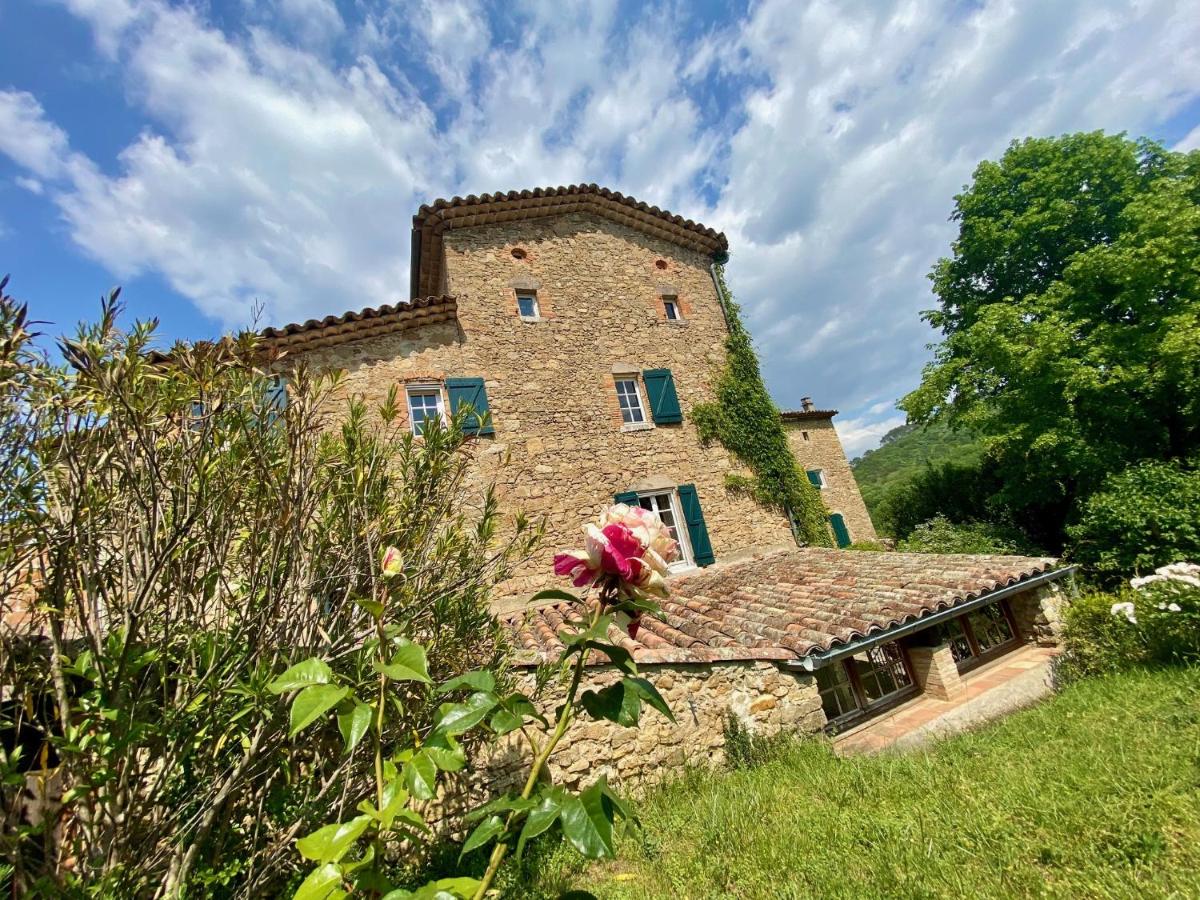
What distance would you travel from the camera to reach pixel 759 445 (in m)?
11.1

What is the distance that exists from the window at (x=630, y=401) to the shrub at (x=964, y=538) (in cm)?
1027

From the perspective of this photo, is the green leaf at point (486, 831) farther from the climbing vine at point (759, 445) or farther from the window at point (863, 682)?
the climbing vine at point (759, 445)

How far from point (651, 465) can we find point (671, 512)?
1050 millimetres

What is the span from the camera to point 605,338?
1055 cm

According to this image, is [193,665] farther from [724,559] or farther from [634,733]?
[724,559]

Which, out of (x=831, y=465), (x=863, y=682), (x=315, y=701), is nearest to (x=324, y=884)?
(x=315, y=701)

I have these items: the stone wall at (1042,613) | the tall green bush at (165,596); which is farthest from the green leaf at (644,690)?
the stone wall at (1042,613)

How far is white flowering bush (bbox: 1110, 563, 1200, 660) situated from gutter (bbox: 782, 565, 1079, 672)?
1265mm

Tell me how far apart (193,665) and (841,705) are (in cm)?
781

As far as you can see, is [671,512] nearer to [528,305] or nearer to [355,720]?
[528,305]

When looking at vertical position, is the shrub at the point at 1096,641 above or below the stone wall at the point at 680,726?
below

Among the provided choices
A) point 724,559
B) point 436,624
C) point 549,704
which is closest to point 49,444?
point 436,624

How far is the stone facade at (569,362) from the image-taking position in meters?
8.73

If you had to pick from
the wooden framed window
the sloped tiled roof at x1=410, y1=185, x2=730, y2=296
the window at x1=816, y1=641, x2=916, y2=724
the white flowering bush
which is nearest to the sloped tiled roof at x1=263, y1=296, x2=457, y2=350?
the sloped tiled roof at x1=410, y1=185, x2=730, y2=296
